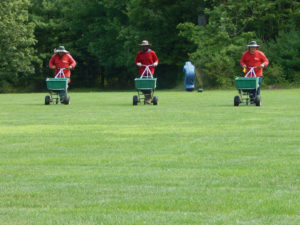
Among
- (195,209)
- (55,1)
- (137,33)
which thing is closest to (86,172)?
(195,209)

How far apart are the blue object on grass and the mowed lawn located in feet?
85.7

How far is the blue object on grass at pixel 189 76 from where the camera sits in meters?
42.1

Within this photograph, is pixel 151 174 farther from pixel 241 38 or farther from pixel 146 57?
pixel 241 38

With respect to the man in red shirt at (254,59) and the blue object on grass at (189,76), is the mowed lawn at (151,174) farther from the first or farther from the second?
the blue object on grass at (189,76)

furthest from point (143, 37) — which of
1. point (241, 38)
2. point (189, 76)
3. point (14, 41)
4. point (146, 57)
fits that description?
point (146, 57)

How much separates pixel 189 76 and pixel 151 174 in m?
34.0

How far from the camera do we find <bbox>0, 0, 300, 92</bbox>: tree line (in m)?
45.7

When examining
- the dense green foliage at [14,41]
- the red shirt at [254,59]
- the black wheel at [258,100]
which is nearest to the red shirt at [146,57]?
the red shirt at [254,59]

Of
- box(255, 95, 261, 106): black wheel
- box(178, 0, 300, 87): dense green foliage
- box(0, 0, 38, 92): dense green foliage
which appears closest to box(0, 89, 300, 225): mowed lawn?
box(255, 95, 261, 106): black wheel

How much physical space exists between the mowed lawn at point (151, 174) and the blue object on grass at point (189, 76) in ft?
85.7

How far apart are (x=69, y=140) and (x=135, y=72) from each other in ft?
165

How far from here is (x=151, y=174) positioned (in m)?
8.64

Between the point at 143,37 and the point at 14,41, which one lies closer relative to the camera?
the point at 143,37

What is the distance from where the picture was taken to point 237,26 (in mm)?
47875
